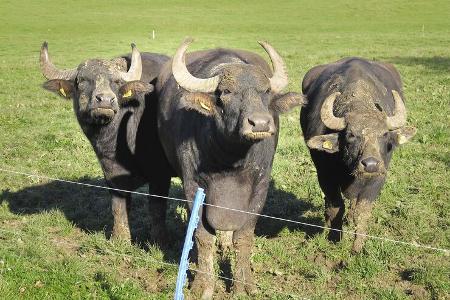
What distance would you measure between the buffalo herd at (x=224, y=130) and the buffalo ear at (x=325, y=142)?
12 millimetres

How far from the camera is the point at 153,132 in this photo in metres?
7.61

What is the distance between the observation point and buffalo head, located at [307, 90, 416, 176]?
6.24 meters

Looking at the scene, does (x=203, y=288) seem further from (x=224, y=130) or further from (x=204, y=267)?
(x=224, y=130)

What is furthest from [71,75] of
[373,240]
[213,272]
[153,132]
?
[373,240]

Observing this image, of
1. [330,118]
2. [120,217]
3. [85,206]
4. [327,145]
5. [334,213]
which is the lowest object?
[85,206]

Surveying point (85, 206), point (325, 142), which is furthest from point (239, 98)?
point (85, 206)

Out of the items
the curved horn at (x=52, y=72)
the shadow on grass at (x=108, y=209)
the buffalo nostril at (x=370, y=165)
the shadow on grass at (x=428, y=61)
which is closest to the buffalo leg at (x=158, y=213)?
the shadow on grass at (x=108, y=209)

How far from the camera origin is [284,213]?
8555mm

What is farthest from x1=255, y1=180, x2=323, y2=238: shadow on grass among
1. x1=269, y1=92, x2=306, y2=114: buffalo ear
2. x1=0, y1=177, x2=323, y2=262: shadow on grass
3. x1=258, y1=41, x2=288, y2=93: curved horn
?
x1=258, y1=41, x2=288, y2=93: curved horn

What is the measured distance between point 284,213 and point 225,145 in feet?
10.4

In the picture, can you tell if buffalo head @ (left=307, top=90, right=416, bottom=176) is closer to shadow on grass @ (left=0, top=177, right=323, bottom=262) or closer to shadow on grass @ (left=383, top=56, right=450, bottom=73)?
shadow on grass @ (left=0, top=177, right=323, bottom=262)

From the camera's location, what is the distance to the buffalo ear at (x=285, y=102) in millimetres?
5919

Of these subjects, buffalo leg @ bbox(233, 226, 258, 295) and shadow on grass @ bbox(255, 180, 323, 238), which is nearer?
buffalo leg @ bbox(233, 226, 258, 295)

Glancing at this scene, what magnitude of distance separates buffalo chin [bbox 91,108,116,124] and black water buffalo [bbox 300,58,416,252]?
2372 millimetres
